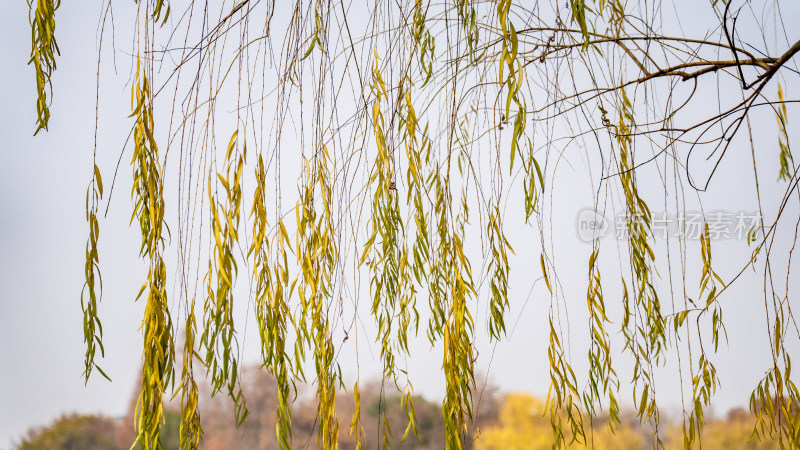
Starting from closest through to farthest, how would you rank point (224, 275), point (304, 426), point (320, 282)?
point (224, 275)
point (320, 282)
point (304, 426)

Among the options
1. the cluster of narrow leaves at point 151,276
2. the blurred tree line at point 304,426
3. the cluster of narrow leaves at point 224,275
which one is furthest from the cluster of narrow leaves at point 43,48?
the blurred tree line at point 304,426

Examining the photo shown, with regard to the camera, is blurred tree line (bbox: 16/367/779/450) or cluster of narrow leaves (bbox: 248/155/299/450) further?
blurred tree line (bbox: 16/367/779/450)

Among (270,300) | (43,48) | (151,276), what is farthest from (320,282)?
(43,48)

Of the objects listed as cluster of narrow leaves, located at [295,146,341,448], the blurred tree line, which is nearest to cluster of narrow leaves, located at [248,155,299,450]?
cluster of narrow leaves, located at [295,146,341,448]

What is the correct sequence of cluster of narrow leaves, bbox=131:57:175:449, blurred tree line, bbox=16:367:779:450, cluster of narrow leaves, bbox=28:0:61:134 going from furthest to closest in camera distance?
blurred tree line, bbox=16:367:779:450, cluster of narrow leaves, bbox=28:0:61:134, cluster of narrow leaves, bbox=131:57:175:449

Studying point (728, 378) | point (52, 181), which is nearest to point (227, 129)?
point (52, 181)

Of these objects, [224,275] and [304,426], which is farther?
[304,426]

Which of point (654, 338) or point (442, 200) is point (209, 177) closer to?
point (442, 200)

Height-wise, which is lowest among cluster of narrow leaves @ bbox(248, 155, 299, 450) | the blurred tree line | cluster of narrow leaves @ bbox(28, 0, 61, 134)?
the blurred tree line

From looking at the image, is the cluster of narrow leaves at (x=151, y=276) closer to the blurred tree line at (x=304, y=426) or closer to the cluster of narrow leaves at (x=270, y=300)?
the cluster of narrow leaves at (x=270, y=300)

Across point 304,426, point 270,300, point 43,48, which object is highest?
point 43,48

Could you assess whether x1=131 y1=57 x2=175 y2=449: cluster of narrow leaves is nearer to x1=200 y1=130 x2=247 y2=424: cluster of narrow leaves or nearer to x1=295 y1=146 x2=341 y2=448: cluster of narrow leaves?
x1=200 y1=130 x2=247 y2=424: cluster of narrow leaves

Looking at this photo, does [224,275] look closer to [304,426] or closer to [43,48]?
[43,48]

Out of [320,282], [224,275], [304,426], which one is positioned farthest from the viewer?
[304,426]
